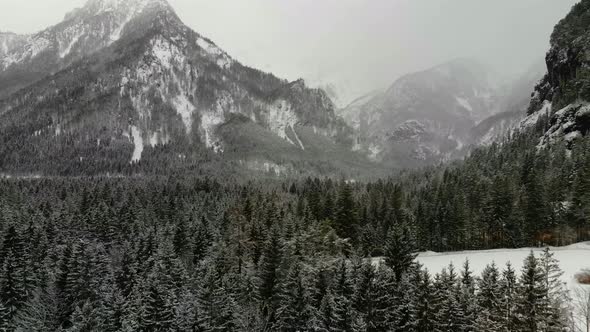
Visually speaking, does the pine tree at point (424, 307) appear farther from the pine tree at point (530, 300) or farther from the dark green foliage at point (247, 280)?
the pine tree at point (530, 300)

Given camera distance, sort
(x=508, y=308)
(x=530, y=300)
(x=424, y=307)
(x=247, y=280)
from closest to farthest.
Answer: (x=530, y=300), (x=508, y=308), (x=424, y=307), (x=247, y=280)

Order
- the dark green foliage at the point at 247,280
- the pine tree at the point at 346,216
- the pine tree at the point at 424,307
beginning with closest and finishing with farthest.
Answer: the dark green foliage at the point at 247,280
the pine tree at the point at 424,307
the pine tree at the point at 346,216

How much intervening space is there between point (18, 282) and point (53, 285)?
6.94 metres

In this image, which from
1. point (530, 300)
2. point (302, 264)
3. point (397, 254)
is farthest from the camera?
point (397, 254)

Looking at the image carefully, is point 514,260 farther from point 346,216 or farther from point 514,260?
point 346,216

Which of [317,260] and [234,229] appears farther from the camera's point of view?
[234,229]

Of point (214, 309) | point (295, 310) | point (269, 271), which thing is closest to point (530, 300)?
point (295, 310)

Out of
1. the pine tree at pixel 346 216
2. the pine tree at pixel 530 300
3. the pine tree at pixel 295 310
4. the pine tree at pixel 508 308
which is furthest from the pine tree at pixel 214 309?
the pine tree at pixel 346 216

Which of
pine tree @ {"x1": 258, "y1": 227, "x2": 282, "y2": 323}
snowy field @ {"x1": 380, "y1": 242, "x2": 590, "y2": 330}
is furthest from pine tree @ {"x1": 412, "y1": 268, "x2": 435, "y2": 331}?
pine tree @ {"x1": 258, "y1": 227, "x2": 282, "y2": 323}

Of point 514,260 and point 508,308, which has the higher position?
point 514,260

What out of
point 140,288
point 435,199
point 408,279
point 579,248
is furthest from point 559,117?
point 140,288

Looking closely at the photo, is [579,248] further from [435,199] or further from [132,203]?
[132,203]

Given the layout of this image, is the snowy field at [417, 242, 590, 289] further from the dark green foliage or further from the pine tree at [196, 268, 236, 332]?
the pine tree at [196, 268, 236, 332]

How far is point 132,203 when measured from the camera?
126625 mm
